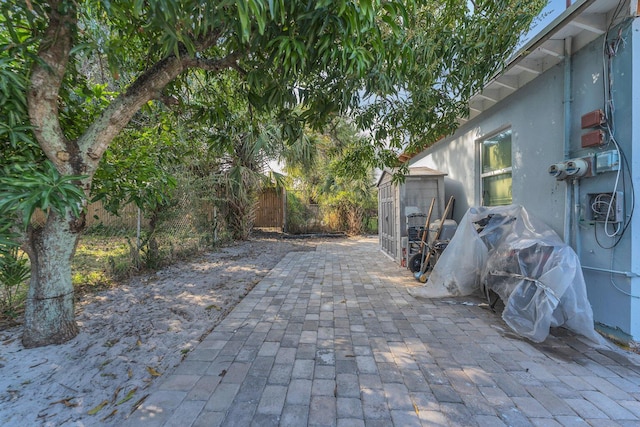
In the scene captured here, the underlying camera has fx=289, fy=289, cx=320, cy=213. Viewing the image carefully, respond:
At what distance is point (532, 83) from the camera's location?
3682 mm

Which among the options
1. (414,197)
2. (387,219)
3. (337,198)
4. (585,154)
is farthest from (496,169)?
(337,198)

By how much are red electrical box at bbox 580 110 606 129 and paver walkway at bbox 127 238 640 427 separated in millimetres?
2033

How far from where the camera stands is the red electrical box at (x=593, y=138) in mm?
2672

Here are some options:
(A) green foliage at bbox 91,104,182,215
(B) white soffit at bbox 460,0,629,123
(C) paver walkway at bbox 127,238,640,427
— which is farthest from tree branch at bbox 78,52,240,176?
(B) white soffit at bbox 460,0,629,123

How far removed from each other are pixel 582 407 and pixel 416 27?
143 inches

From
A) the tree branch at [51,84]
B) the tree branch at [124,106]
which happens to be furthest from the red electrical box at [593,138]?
the tree branch at [51,84]

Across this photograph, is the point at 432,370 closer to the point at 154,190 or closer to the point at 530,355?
the point at 530,355

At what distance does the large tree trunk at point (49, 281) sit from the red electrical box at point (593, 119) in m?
4.73

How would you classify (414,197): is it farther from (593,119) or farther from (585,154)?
(593,119)

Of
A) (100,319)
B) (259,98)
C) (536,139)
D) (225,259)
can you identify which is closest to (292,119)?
(259,98)

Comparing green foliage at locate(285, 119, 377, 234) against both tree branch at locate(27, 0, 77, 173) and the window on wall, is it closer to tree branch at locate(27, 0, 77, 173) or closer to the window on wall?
the window on wall

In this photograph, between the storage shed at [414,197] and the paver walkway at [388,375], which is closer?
the paver walkway at [388,375]

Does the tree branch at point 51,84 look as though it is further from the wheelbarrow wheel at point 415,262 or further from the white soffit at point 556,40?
the wheelbarrow wheel at point 415,262

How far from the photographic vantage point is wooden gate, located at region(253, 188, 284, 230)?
12.6 meters
